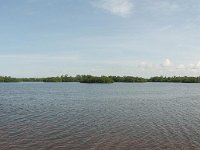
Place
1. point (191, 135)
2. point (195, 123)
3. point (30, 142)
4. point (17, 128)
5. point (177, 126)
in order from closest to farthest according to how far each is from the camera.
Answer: point (30, 142)
point (191, 135)
point (17, 128)
point (177, 126)
point (195, 123)

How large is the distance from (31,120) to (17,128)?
4.39 meters

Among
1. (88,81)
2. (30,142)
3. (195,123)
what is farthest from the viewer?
(88,81)

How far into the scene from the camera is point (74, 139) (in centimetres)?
2048

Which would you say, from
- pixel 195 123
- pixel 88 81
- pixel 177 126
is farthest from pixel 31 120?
pixel 88 81

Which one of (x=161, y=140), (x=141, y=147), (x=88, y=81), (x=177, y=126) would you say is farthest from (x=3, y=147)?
(x=88, y=81)

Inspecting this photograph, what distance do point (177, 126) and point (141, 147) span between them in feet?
27.3

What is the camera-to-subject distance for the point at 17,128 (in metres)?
24.1

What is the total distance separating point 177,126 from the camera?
26.0 metres

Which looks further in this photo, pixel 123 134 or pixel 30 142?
pixel 123 134

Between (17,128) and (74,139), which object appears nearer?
(74,139)

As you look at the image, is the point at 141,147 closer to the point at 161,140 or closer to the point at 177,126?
the point at 161,140

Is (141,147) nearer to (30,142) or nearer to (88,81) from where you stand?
(30,142)

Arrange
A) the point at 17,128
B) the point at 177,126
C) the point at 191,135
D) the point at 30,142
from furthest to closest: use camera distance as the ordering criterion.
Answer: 1. the point at 177,126
2. the point at 17,128
3. the point at 191,135
4. the point at 30,142

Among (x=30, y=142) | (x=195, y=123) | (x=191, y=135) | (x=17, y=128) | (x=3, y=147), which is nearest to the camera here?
(x=3, y=147)
